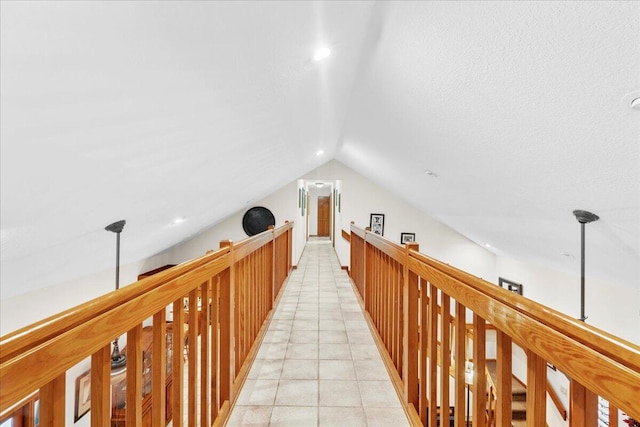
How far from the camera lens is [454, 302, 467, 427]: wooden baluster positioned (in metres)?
1.11

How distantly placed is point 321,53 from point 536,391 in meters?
2.22

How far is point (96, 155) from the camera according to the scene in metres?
1.86

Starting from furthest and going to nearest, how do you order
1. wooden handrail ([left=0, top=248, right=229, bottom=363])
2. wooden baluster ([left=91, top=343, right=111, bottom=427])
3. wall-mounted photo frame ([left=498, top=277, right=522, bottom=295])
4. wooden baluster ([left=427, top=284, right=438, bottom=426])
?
1. wall-mounted photo frame ([left=498, top=277, right=522, bottom=295])
2. wooden baluster ([left=427, top=284, right=438, bottom=426])
3. wooden baluster ([left=91, top=343, right=111, bottom=427])
4. wooden handrail ([left=0, top=248, right=229, bottom=363])

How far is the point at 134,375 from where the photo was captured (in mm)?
856

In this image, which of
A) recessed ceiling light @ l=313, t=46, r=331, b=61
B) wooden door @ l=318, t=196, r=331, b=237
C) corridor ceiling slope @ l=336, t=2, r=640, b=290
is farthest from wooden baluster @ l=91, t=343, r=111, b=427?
wooden door @ l=318, t=196, r=331, b=237

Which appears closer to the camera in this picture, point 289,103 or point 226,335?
point 226,335

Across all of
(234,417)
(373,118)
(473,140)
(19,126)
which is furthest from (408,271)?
(373,118)

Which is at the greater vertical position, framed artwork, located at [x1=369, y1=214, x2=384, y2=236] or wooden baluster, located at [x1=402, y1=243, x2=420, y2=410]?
framed artwork, located at [x1=369, y1=214, x2=384, y2=236]

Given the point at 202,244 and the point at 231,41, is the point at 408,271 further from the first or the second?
the point at 202,244

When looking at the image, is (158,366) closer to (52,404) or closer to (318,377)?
(52,404)

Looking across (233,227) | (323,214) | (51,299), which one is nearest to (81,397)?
(51,299)

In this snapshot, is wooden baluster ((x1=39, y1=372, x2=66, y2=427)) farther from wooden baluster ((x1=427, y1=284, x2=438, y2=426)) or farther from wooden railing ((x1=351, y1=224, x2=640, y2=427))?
wooden baluster ((x1=427, y1=284, x2=438, y2=426))

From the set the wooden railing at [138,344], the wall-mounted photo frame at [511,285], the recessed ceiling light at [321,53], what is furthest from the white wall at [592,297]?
the wooden railing at [138,344]

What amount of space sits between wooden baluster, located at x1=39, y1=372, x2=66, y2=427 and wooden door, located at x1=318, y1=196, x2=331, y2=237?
1396 centimetres
